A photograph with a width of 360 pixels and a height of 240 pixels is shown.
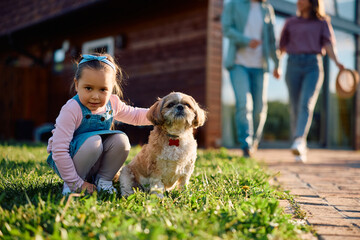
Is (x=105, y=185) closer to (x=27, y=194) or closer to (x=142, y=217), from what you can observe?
(x=27, y=194)

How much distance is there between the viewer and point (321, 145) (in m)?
9.98

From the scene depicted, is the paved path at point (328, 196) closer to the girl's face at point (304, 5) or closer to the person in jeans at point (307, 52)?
the person in jeans at point (307, 52)

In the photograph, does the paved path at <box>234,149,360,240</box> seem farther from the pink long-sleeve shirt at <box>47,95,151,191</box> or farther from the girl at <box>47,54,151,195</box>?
the pink long-sleeve shirt at <box>47,95,151,191</box>

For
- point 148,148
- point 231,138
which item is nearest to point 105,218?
point 148,148

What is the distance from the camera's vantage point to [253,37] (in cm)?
532

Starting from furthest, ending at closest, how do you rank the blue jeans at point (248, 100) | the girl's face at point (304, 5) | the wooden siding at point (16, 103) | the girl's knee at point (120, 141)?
1. the wooden siding at point (16, 103)
2. the girl's face at point (304, 5)
3. the blue jeans at point (248, 100)
4. the girl's knee at point (120, 141)

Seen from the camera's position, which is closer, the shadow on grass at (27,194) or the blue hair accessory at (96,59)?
the shadow on grass at (27,194)

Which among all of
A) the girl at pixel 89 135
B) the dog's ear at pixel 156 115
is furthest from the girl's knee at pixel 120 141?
the dog's ear at pixel 156 115

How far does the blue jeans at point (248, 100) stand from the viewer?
17.1ft

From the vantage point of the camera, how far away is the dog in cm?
271

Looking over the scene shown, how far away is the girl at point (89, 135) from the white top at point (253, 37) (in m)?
2.97

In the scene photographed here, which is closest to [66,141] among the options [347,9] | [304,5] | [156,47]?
[304,5]

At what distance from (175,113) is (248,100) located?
280 cm

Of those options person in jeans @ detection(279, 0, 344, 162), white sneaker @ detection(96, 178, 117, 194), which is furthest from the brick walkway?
white sneaker @ detection(96, 178, 117, 194)
